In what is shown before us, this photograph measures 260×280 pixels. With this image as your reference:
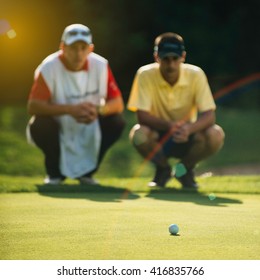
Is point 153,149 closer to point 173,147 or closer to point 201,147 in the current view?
point 173,147

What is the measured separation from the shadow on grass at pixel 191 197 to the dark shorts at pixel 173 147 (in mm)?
766

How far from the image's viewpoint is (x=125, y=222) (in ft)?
18.2

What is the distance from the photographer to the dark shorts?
28.1 feet

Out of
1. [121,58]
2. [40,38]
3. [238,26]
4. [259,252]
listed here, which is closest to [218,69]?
[238,26]

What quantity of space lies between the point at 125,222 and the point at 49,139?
121 inches

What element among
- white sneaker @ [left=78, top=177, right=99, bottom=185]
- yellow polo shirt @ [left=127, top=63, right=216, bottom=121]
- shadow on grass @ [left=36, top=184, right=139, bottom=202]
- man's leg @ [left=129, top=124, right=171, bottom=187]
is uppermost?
yellow polo shirt @ [left=127, top=63, right=216, bottom=121]

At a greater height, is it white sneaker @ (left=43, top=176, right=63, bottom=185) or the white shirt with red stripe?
the white shirt with red stripe

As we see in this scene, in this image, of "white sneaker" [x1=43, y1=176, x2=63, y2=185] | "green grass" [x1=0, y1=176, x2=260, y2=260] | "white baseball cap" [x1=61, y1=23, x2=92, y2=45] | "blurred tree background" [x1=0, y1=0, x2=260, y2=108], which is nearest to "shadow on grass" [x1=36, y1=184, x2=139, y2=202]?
"green grass" [x1=0, y1=176, x2=260, y2=260]

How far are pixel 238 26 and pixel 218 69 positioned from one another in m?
0.90

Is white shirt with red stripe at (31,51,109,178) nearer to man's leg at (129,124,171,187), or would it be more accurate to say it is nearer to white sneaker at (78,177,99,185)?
white sneaker at (78,177,99,185)

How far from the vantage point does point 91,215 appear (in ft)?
19.4

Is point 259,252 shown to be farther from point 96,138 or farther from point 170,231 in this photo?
point 96,138

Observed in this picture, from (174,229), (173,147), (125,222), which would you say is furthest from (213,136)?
(174,229)

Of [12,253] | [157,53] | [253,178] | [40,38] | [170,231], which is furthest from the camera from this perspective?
[40,38]
